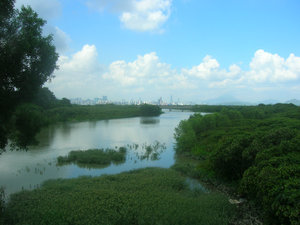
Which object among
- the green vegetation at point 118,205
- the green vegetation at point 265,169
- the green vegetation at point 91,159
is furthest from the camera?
the green vegetation at point 91,159

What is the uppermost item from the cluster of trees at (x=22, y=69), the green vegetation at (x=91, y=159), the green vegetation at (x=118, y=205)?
the cluster of trees at (x=22, y=69)

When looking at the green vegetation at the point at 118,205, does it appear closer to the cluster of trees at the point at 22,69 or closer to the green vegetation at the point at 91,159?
the cluster of trees at the point at 22,69

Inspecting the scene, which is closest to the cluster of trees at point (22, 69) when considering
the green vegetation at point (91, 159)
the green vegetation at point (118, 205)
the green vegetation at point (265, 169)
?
the green vegetation at point (118, 205)

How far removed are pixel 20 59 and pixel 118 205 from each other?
6.47 meters

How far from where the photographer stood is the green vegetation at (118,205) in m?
7.68

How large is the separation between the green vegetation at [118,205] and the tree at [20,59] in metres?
2.92

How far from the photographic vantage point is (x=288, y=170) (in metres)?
6.86

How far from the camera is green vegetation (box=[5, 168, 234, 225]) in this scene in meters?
7.68

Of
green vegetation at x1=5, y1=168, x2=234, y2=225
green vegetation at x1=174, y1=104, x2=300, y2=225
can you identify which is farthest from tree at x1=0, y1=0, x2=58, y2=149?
green vegetation at x1=174, y1=104, x2=300, y2=225

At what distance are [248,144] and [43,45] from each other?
35.3ft

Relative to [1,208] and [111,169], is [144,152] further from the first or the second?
[1,208]

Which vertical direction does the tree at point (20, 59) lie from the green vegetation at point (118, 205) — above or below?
above

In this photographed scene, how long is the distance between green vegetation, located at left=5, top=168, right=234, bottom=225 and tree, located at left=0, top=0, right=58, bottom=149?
9.59 ft

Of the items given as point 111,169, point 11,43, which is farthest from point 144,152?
point 11,43
